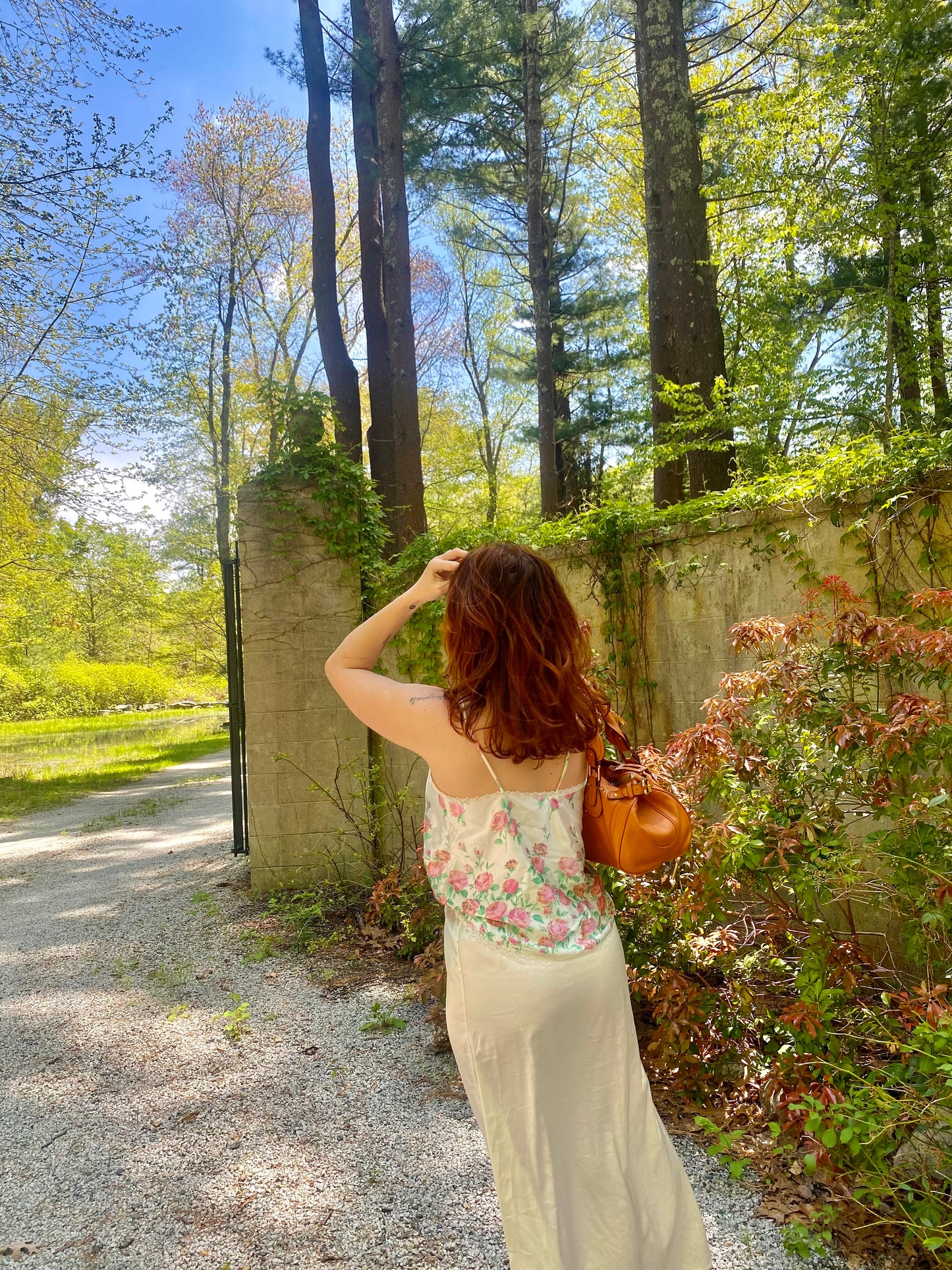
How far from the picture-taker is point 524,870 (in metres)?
1.60

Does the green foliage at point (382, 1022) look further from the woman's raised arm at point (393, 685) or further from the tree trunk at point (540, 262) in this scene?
the tree trunk at point (540, 262)

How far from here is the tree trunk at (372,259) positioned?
8.84 meters

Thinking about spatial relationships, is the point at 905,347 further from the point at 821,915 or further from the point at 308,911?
the point at 308,911

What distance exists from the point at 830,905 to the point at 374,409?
283 inches

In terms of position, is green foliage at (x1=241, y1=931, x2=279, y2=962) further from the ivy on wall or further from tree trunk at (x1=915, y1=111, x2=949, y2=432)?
tree trunk at (x1=915, y1=111, x2=949, y2=432)

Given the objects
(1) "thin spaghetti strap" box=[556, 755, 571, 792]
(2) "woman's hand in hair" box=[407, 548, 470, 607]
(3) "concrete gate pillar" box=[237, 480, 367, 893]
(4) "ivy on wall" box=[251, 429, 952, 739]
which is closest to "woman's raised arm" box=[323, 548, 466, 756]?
(2) "woman's hand in hair" box=[407, 548, 470, 607]

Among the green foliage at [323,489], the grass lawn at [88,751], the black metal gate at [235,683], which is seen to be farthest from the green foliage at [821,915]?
the grass lawn at [88,751]

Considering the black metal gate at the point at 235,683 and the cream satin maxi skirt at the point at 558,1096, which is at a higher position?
the black metal gate at the point at 235,683

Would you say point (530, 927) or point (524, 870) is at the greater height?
point (524, 870)

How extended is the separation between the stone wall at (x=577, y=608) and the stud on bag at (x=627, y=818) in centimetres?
179

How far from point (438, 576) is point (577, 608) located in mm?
2851

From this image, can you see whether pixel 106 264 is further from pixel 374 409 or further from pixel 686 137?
pixel 686 137

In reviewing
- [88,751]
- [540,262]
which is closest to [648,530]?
[540,262]

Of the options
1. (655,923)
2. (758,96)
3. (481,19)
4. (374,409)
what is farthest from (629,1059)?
(481,19)
